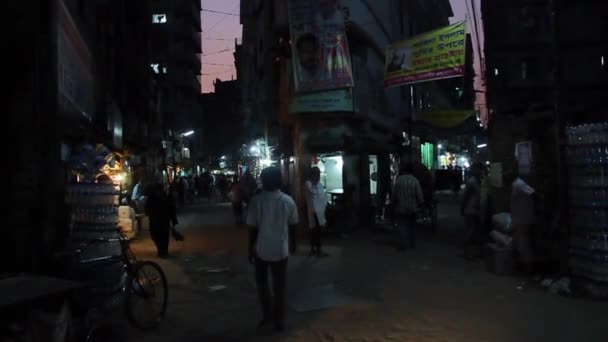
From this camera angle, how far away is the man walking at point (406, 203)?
1130 cm

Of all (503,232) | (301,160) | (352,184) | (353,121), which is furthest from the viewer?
(353,121)

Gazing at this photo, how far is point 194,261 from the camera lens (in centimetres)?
1128

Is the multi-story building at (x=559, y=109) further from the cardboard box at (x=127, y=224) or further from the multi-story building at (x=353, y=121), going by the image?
the cardboard box at (x=127, y=224)

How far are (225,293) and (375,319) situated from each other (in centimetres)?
279

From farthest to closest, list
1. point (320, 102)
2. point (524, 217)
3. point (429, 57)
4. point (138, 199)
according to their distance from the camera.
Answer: point (138, 199)
point (320, 102)
point (429, 57)
point (524, 217)

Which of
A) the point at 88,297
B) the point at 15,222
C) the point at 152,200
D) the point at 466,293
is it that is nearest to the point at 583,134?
the point at 466,293

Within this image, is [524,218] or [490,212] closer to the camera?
[524,218]

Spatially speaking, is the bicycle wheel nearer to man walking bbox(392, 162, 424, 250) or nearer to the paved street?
the paved street

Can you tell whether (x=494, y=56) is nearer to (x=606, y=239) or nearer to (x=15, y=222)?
(x=606, y=239)

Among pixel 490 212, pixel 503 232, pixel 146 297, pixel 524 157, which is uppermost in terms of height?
pixel 524 157

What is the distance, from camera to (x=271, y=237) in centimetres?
592

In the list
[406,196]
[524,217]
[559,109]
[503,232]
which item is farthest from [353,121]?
[559,109]

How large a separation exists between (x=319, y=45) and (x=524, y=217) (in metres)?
7.49

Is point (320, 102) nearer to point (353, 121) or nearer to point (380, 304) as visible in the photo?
point (353, 121)
